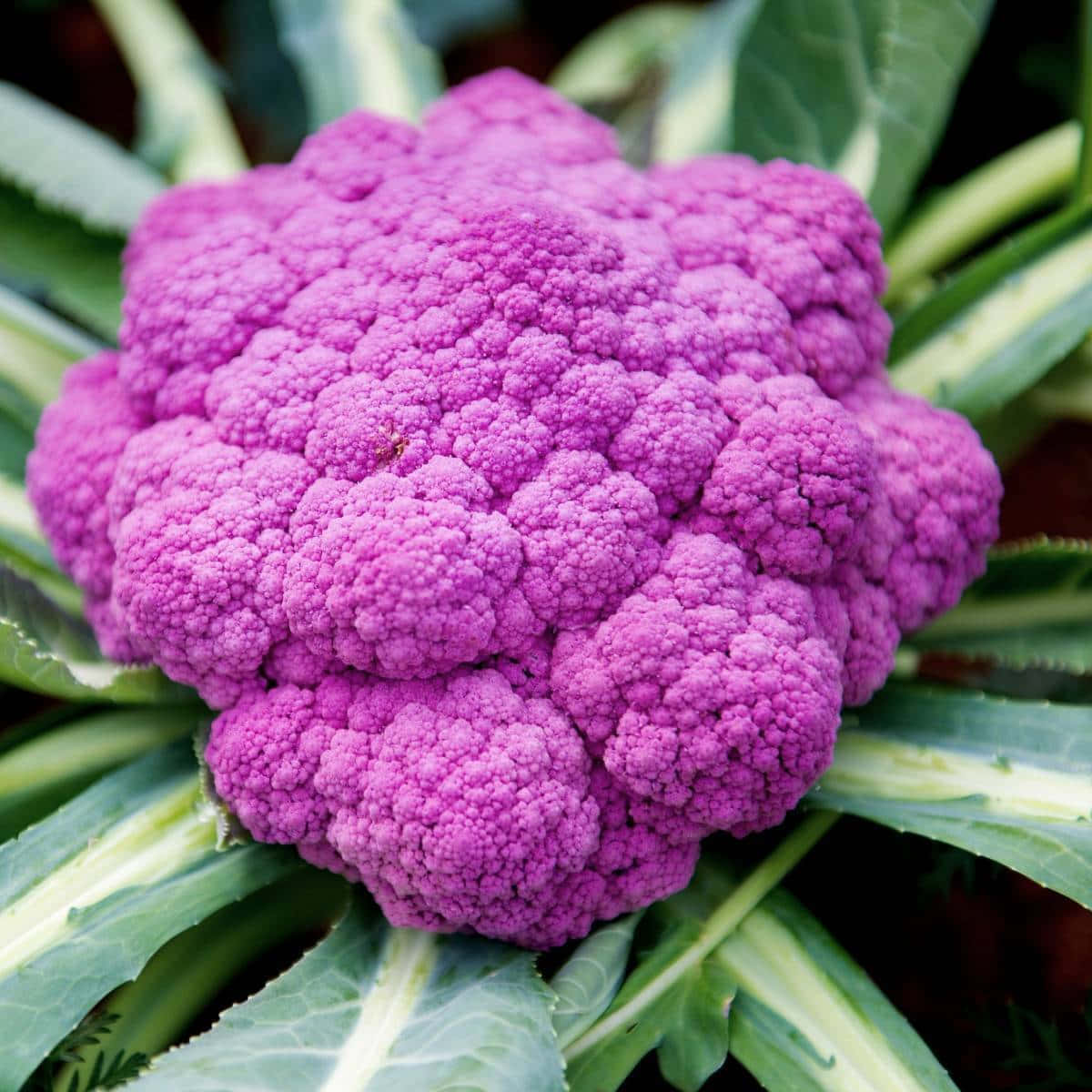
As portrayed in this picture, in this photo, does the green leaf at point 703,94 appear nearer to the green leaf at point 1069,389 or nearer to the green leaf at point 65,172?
the green leaf at point 1069,389

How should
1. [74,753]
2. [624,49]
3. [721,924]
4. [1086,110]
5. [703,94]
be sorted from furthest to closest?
[624,49]
[703,94]
[1086,110]
[74,753]
[721,924]

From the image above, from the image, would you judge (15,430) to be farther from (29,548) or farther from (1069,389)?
(1069,389)

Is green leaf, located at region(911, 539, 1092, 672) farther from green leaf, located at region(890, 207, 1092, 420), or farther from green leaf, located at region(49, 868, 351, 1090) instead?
green leaf, located at region(49, 868, 351, 1090)

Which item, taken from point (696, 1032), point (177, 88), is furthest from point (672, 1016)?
point (177, 88)

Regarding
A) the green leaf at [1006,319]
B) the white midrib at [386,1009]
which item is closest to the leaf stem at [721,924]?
the white midrib at [386,1009]

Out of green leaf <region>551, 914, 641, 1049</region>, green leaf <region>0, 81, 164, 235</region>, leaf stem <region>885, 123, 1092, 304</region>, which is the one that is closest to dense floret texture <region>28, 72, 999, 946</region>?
green leaf <region>551, 914, 641, 1049</region>

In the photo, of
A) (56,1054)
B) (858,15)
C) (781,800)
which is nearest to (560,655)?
(781,800)
